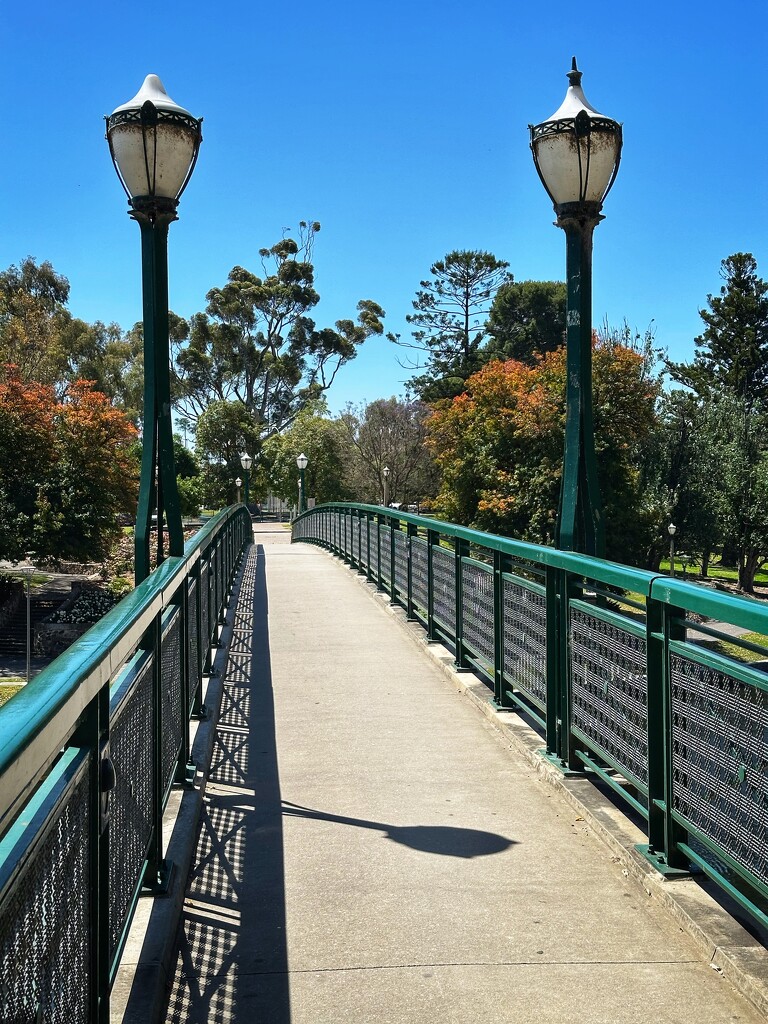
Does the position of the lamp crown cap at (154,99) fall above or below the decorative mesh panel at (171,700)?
above

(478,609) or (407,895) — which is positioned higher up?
(478,609)

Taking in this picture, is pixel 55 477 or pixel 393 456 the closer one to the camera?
pixel 55 477

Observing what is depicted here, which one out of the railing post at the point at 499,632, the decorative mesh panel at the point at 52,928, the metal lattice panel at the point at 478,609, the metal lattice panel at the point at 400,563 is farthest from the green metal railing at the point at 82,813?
the metal lattice panel at the point at 400,563

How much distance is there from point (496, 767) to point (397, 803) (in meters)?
0.81

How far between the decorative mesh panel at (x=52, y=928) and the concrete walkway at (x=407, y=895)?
93 cm

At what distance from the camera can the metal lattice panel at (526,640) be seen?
17.9 ft

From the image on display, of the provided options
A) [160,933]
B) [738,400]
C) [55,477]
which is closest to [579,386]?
[160,933]

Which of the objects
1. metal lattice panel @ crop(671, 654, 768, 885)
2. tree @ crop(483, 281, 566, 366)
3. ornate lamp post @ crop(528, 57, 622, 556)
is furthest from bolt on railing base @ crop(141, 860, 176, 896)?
tree @ crop(483, 281, 566, 366)

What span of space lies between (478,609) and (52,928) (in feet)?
17.5

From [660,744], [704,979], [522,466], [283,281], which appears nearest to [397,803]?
[660,744]

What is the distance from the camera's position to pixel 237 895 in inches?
154

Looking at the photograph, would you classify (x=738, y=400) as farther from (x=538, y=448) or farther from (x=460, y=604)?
(x=460, y=604)

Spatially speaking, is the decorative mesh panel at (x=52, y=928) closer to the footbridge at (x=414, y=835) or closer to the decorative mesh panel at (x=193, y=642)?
the footbridge at (x=414, y=835)

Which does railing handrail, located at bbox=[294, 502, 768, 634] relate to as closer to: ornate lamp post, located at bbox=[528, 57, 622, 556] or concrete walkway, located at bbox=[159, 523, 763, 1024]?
ornate lamp post, located at bbox=[528, 57, 622, 556]
